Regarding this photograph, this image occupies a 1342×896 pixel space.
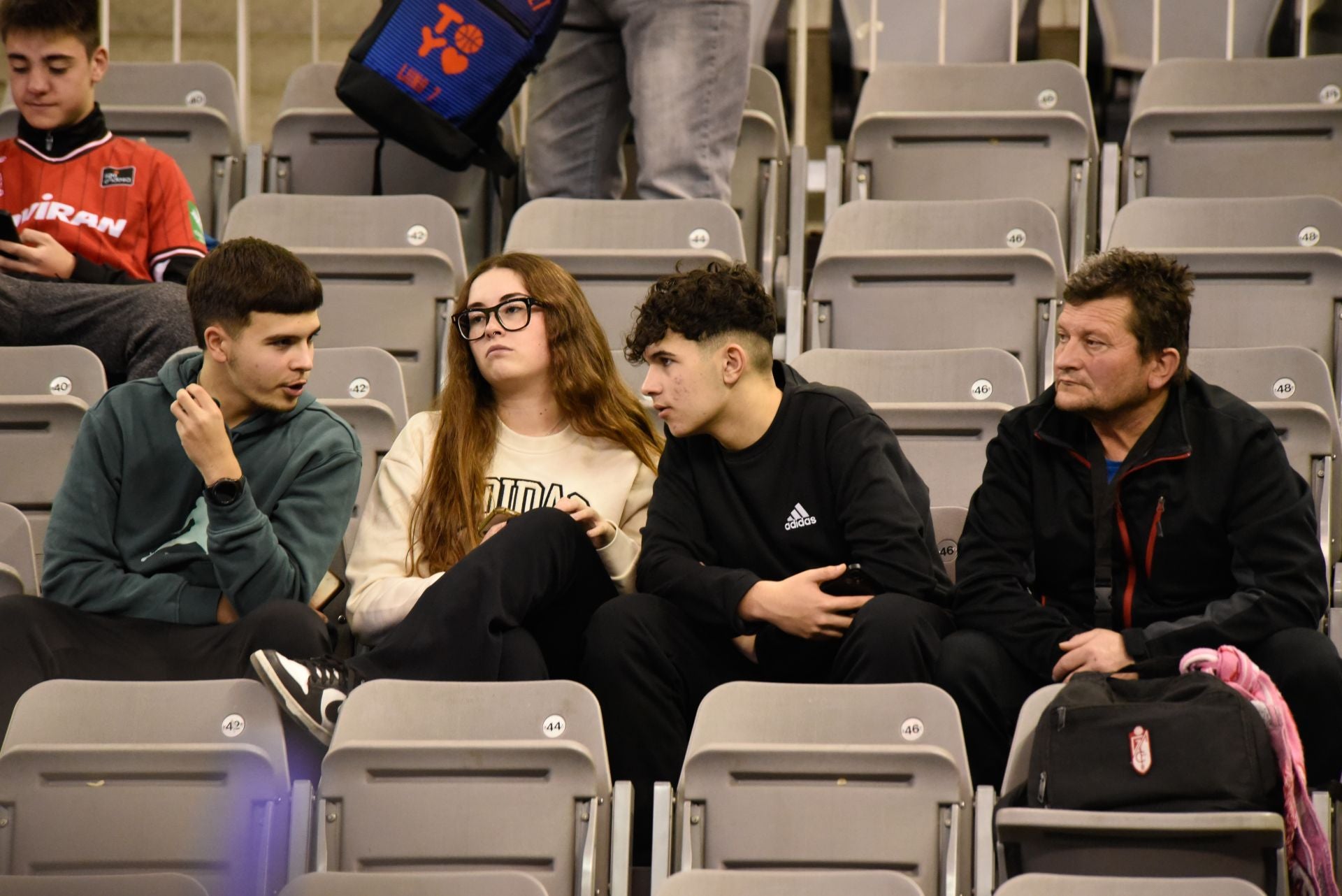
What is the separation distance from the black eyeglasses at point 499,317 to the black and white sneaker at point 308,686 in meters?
0.70

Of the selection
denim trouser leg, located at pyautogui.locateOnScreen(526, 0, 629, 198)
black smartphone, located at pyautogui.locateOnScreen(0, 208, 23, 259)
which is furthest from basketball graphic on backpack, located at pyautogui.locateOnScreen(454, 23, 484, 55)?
black smartphone, located at pyautogui.locateOnScreen(0, 208, 23, 259)

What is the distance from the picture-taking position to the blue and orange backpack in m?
3.98

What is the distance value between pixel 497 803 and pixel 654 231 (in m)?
1.85

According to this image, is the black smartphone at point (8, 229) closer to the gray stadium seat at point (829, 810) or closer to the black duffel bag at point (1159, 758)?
the gray stadium seat at point (829, 810)

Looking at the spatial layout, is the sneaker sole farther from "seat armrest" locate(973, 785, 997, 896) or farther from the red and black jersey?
the red and black jersey

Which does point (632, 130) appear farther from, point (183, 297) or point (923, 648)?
point (923, 648)

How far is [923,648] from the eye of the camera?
2.53 metres

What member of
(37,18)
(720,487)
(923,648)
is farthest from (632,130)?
(923,648)

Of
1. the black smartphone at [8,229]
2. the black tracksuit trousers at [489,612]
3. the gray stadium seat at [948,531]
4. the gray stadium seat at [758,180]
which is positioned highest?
the gray stadium seat at [758,180]

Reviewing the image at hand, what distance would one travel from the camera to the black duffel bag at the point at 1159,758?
213 centimetres

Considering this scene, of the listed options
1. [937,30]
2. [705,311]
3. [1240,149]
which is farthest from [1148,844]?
[937,30]

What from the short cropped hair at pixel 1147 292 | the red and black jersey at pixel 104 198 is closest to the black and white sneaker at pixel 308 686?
the short cropped hair at pixel 1147 292

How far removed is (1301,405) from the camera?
9.90ft

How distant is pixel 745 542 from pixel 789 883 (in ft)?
2.76
